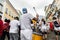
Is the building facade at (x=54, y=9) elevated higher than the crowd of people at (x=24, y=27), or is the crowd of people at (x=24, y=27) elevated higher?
the building facade at (x=54, y=9)

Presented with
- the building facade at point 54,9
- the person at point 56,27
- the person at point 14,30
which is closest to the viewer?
the person at point 14,30

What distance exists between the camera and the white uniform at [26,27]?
8.42 m

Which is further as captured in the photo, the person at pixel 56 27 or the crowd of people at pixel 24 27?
the person at pixel 56 27

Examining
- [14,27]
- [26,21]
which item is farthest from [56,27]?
[26,21]

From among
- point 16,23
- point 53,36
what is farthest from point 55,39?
point 16,23

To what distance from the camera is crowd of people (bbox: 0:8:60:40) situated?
848 centimetres

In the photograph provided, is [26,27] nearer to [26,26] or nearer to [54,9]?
[26,26]

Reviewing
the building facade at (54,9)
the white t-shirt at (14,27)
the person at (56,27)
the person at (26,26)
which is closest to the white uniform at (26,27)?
the person at (26,26)

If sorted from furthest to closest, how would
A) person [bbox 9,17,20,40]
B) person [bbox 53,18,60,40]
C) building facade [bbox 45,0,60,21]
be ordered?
building facade [bbox 45,0,60,21] → person [bbox 53,18,60,40] → person [bbox 9,17,20,40]

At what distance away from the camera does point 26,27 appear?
27.8 feet

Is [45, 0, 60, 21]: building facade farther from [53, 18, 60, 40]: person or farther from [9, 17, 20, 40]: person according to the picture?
[9, 17, 20, 40]: person

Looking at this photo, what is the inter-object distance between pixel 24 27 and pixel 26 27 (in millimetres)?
88

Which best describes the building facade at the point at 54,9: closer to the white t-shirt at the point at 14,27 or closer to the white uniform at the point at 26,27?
the white t-shirt at the point at 14,27

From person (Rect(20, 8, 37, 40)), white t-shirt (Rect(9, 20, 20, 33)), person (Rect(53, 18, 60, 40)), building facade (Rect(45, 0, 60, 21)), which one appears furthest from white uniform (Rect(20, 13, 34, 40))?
building facade (Rect(45, 0, 60, 21))
